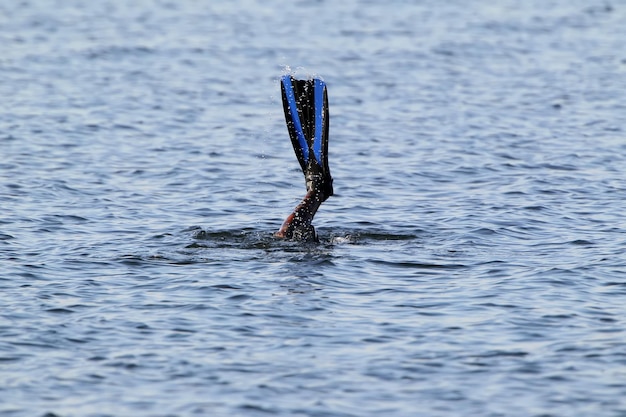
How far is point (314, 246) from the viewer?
1378cm

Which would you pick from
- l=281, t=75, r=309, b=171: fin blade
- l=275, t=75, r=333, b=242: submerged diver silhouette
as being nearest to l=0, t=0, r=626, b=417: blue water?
l=275, t=75, r=333, b=242: submerged diver silhouette

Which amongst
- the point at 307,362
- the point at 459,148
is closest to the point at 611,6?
the point at 459,148

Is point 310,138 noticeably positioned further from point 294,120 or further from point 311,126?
point 294,120

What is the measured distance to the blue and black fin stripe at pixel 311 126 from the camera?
13.8 m

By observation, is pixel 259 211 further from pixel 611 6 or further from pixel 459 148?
pixel 611 6

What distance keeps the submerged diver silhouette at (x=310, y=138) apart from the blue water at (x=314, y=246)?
0.88ft

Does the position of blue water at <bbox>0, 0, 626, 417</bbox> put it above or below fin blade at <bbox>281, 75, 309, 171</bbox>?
below

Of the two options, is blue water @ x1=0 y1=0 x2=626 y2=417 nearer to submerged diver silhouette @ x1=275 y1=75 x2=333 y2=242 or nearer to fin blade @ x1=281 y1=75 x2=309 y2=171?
submerged diver silhouette @ x1=275 y1=75 x2=333 y2=242

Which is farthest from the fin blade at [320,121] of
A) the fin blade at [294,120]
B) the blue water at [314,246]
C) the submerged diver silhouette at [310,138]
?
the blue water at [314,246]

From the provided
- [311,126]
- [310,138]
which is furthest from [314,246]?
[311,126]

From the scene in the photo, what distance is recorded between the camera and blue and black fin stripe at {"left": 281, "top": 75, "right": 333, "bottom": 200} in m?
13.8

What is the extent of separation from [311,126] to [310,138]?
145 mm

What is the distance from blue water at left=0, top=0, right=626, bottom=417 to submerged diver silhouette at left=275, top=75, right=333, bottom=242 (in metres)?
0.27

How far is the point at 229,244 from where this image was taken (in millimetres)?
14117
